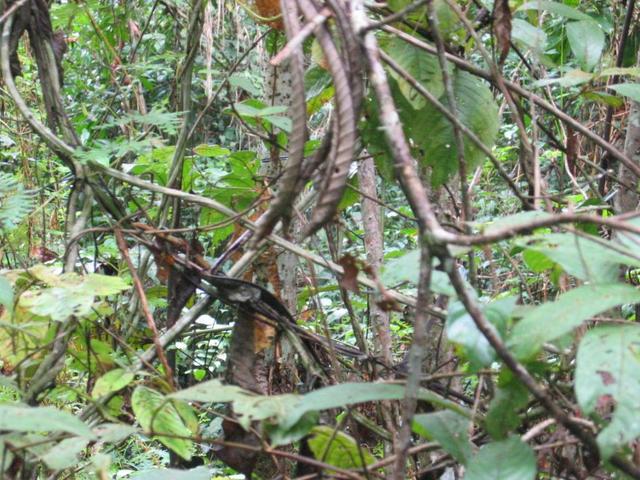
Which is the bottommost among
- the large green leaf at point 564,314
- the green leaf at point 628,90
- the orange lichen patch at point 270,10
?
the large green leaf at point 564,314

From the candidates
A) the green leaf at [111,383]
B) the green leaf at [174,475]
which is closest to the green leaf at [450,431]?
the green leaf at [174,475]

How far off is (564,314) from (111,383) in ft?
1.98

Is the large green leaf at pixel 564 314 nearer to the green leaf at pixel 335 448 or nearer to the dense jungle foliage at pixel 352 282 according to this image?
the dense jungle foliage at pixel 352 282

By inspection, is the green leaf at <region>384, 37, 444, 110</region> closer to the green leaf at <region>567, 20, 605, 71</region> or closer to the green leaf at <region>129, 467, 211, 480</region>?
the green leaf at <region>567, 20, 605, 71</region>

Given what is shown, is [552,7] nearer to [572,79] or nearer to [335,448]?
[572,79]

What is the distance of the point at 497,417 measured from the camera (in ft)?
2.39

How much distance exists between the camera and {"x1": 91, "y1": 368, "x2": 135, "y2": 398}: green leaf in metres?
0.94

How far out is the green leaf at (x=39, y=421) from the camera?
25.3 inches

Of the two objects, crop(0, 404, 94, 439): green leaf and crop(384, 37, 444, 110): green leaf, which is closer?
crop(0, 404, 94, 439): green leaf

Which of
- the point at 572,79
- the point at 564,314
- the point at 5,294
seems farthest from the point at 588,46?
the point at 5,294

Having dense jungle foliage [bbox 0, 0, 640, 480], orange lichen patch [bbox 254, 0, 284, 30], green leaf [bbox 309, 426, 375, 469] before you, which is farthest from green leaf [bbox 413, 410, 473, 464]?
orange lichen patch [bbox 254, 0, 284, 30]

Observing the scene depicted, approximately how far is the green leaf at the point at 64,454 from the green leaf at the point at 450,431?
13.3 inches

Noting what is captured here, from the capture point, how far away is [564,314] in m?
0.61

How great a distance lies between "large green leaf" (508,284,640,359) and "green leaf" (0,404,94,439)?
0.40 meters
